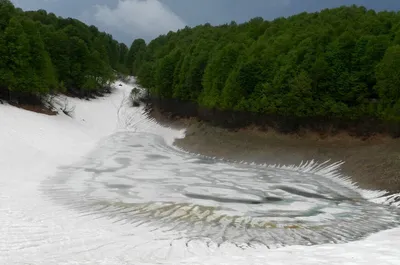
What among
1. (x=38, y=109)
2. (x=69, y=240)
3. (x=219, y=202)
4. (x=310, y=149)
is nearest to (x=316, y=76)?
(x=310, y=149)

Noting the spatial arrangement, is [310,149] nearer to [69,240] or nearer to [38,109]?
[69,240]

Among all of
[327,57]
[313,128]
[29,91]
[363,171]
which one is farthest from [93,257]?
[29,91]

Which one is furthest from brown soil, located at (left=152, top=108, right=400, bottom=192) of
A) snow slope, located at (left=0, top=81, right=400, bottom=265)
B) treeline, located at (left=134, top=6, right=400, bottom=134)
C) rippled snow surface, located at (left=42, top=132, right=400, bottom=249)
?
snow slope, located at (left=0, top=81, right=400, bottom=265)

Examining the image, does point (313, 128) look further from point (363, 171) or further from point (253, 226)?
point (253, 226)

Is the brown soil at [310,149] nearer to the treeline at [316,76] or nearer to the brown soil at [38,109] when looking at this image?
the treeline at [316,76]

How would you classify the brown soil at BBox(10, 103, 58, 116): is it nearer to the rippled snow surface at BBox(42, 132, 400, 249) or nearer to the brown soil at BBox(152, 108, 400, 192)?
the brown soil at BBox(152, 108, 400, 192)

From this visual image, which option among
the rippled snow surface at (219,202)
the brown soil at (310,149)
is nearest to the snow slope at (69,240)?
the rippled snow surface at (219,202)
